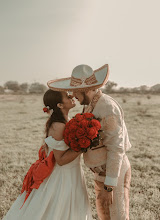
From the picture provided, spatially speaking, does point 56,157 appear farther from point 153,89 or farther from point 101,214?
point 153,89

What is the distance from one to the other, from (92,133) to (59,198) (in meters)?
1.12

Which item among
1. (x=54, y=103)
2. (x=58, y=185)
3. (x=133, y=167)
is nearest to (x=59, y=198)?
(x=58, y=185)

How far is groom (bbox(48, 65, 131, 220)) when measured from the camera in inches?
106

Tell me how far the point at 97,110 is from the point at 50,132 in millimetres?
715

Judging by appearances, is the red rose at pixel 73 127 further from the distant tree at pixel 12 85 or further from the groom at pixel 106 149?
the distant tree at pixel 12 85

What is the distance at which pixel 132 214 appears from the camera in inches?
180

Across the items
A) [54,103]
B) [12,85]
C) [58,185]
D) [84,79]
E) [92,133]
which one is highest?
[84,79]

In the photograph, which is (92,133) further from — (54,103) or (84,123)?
(54,103)

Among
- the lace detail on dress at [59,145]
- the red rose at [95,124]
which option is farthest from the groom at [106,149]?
the lace detail on dress at [59,145]

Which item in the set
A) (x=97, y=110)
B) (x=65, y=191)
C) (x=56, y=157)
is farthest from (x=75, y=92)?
(x=65, y=191)

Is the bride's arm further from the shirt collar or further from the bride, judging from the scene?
the shirt collar

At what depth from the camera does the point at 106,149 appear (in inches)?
111

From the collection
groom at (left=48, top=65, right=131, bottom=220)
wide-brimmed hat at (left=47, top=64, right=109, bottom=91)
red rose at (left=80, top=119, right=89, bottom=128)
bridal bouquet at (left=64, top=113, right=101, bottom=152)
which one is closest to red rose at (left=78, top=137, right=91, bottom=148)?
bridal bouquet at (left=64, top=113, right=101, bottom=152)

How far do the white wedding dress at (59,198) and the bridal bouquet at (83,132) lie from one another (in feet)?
1.20
